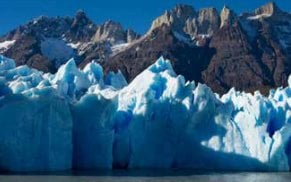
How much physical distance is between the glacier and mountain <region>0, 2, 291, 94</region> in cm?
9141

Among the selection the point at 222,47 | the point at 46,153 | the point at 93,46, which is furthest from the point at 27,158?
the point at 93,46

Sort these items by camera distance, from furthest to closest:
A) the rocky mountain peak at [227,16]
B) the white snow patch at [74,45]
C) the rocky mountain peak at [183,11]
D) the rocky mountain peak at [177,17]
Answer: the rocky mountain peak at [183,11] < the white snow patch at [74,45] < the rocky mountain peak at [177,17] < the rocky mountain peak at [227,16]

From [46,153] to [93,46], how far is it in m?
125

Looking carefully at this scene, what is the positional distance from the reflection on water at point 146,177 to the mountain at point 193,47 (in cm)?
9479

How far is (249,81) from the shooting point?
128 meters

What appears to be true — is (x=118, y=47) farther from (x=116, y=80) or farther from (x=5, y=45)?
(x=116, y=80)

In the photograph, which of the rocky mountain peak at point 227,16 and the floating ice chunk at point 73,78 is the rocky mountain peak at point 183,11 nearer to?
the rocky mountain peak at point 227,16

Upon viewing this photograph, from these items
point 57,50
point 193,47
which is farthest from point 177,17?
point 57,50

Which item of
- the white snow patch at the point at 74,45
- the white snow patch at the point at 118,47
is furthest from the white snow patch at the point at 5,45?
the white snow patch at the point at 118,47

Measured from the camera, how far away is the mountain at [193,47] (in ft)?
427

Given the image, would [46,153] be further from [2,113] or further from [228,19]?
[228,19]

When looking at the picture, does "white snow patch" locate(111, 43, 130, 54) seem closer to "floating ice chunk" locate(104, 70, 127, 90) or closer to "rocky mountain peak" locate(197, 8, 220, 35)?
"rocky mountain peak" locate(197, 8, 220, 35)

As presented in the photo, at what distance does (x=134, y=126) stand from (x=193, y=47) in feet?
361

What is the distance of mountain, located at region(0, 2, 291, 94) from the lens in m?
130
